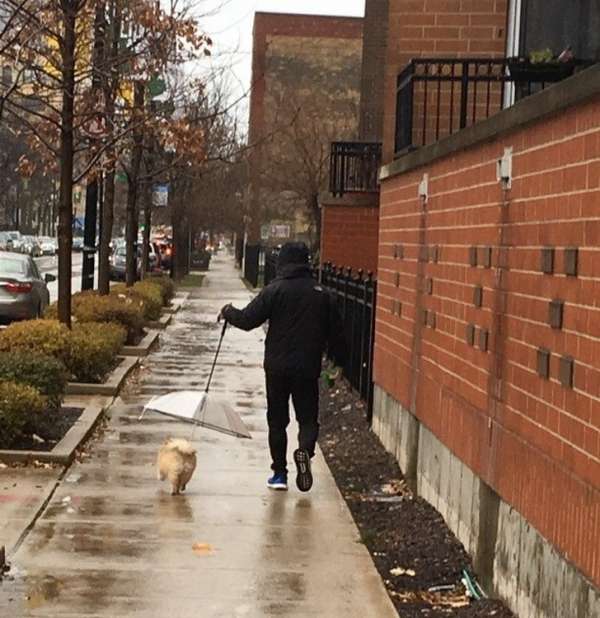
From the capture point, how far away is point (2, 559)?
6.24 m

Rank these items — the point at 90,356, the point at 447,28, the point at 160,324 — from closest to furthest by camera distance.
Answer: the point at 447,28 → the point at 90,356 → the point at 160,324

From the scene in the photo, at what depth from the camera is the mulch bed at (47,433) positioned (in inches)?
371

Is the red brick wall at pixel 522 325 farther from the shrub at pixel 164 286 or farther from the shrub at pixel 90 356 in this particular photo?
the shrub at pixel 164 286

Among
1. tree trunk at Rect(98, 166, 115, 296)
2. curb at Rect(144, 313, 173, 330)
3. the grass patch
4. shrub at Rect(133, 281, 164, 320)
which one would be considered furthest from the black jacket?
the grass patch

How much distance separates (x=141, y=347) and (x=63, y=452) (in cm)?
877

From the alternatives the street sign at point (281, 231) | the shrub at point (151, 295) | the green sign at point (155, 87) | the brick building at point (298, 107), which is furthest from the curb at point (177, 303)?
the street sign at point (281, 231)

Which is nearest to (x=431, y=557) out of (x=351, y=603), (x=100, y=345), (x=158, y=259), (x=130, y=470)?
(x=351, y=603)

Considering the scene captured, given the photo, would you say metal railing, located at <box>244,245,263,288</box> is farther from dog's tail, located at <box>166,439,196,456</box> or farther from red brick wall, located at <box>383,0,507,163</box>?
dog's tail, located at <box>166,439,196,456</box>

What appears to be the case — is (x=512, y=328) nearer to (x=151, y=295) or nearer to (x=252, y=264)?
(x=151, y=295)

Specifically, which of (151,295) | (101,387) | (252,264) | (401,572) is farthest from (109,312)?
(252,264)

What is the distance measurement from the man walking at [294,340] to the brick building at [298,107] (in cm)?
2437

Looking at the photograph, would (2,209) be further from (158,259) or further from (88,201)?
(88,201)

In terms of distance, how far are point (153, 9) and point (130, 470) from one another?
7.88 meters

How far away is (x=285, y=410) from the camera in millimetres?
8852
